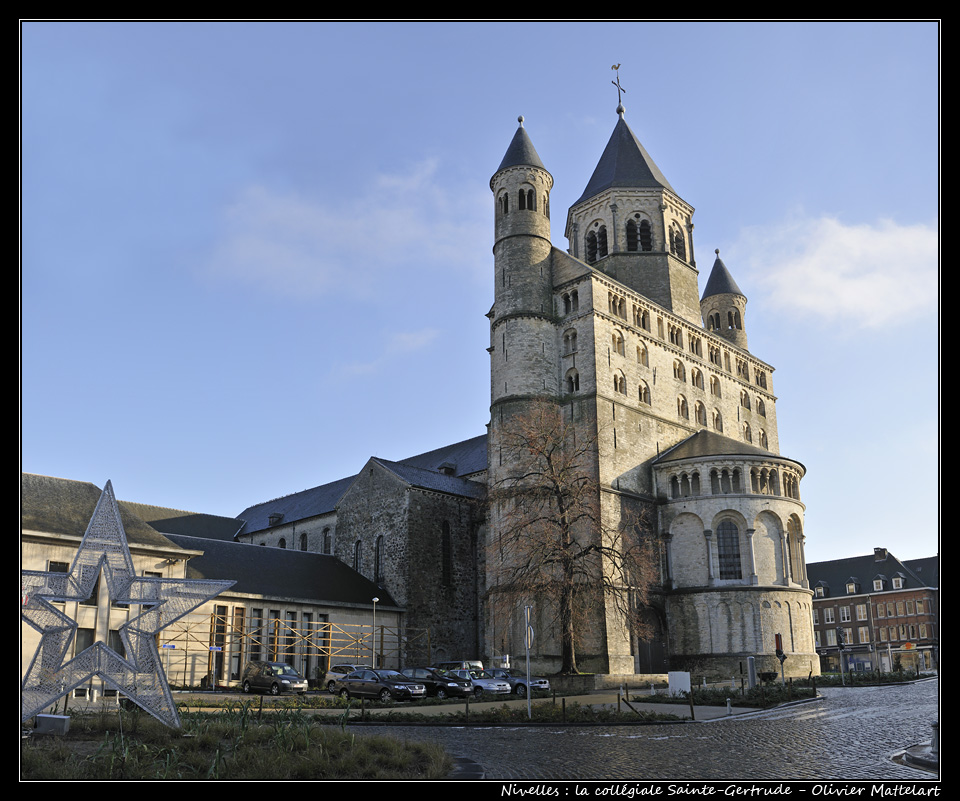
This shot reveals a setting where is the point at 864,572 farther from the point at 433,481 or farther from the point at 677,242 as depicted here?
the point at 433,481

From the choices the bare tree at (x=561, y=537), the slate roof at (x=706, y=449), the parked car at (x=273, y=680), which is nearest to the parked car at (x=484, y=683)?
the bare tree at (x=561, y=537)

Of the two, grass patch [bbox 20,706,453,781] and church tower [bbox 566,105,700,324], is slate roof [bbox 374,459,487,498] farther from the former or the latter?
grass patch [bbox 20,706,453,781]

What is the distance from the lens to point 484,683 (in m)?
32.2

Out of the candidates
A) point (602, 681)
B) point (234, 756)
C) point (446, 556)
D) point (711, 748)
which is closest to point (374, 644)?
point (446, 556)

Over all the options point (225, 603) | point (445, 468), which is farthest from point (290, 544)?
point (225, 603)

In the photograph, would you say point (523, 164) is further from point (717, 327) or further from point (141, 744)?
point (141, 744)

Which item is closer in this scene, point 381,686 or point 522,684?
point 381,686

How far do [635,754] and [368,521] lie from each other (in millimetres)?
39292

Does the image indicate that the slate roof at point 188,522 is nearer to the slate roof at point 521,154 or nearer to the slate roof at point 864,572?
the slate roof at point 521,154

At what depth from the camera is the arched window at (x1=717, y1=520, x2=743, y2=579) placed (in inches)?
1772

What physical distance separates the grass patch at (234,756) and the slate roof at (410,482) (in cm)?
3599

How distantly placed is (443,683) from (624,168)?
3925cm

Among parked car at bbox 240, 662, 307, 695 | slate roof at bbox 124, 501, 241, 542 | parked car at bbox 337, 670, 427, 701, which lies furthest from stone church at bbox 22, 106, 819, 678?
slate roof at bbox 124, 501, 241, 542

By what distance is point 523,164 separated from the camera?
51625 millimetres
